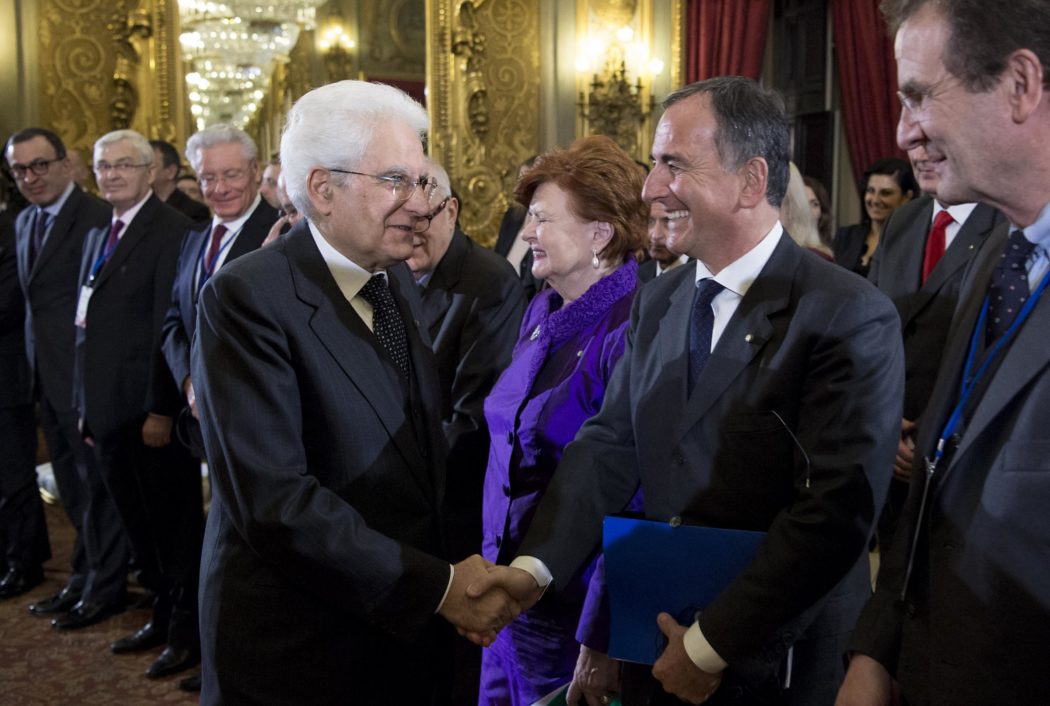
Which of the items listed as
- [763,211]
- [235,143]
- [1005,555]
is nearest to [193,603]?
[235,143]

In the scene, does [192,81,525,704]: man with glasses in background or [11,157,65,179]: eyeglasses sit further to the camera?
[11,157,65,179]: eyeglasses

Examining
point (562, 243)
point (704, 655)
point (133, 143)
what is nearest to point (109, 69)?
point (133, 143)

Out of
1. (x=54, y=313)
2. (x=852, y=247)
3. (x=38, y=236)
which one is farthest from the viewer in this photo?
(x=852, y=247)

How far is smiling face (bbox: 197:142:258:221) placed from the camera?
3934mm

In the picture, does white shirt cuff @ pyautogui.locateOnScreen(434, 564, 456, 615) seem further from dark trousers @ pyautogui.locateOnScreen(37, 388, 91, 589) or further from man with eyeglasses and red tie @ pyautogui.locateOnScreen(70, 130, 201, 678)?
dark trousers @ pyautogui.locateOnScreen(37, 388, 91, 589)

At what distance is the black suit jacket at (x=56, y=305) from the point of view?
4711 millimetres

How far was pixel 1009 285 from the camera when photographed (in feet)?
4.55

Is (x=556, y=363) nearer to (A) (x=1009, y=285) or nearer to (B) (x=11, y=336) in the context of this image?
(A) (x=1009, y=285)

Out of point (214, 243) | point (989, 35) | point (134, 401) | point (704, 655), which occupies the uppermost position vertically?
point (989, 35)

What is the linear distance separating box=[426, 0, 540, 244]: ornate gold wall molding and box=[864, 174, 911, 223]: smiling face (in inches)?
172

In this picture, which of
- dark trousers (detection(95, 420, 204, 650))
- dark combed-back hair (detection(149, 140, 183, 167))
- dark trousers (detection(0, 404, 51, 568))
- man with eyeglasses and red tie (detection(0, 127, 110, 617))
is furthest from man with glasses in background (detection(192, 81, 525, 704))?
dark combed-back hair (detection(149, 140, 183, 167))

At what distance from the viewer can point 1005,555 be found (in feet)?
4.21

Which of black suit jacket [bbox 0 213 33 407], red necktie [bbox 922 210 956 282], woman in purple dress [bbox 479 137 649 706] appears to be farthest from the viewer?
black suit jacket [bbox 0 213 33 407]

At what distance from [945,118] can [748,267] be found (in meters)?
0.53
